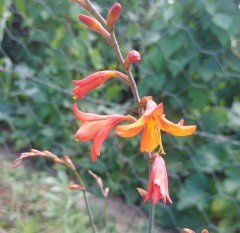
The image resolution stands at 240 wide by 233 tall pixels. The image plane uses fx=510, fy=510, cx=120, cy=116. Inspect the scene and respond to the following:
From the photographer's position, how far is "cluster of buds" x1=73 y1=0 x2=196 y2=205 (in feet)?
1.94

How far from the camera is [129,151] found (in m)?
2.04

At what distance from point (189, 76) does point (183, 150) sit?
0.27 m

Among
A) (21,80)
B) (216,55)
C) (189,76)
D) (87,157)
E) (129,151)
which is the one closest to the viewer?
(216,55)

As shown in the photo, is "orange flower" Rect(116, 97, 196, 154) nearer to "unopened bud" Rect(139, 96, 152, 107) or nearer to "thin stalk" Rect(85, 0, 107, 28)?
"unopened bud" Rect(139, 96, 152, 107)

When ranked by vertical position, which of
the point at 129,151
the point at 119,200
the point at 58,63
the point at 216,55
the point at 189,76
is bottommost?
the point at 119,200

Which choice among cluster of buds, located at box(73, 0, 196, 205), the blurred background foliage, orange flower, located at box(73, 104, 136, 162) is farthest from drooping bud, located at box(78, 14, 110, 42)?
the blurred background foliage

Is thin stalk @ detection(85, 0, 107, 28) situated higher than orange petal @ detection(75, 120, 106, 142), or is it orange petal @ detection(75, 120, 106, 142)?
thin stalk @ detection(85, 0, 107, 28)

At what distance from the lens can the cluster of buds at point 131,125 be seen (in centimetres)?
59

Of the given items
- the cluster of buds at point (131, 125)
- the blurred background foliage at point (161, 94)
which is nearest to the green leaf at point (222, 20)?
the blurred background foliage at point (161, 94)

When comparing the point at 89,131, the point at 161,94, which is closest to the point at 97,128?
the point at 89,131

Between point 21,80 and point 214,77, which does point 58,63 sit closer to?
point 21,80

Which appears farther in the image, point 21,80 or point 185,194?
point 21,80

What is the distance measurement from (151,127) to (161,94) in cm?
128

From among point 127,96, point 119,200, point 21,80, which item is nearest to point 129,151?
point 119,200
